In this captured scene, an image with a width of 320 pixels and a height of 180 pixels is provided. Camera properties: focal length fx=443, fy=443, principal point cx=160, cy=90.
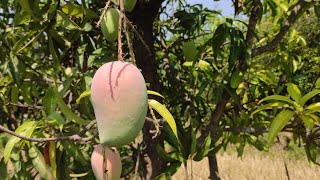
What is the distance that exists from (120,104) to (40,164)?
A: 50 centimetres

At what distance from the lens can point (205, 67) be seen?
1436 mm

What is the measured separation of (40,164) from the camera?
0.90 metres

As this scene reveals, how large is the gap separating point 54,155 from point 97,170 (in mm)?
312

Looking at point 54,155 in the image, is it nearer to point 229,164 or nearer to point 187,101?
point 187,101

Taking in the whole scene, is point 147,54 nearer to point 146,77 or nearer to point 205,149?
point 146,77

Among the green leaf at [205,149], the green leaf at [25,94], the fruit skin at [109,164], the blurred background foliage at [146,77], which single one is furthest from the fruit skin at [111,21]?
the green leaf at [25,94]

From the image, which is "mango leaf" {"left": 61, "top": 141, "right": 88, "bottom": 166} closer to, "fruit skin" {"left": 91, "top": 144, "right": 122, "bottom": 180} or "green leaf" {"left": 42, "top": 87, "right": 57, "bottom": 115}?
"green leaf" {"left": 42, "top": 87, "right": 57, "bottom": 115}

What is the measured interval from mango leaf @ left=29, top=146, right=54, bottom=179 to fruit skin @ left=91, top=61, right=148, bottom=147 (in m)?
0.46

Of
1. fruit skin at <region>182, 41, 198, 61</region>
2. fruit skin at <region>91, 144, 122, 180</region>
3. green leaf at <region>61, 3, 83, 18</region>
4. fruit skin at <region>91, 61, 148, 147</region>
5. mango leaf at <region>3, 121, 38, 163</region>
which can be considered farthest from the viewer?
fruit skin at <region>182, 41, 198, 61</region>

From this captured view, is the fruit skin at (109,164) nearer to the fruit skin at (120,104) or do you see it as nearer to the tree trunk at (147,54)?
the fruit skin at (120,104)

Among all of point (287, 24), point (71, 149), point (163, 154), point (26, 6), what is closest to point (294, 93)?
point (287, 24)

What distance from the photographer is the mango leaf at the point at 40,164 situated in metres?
0.89

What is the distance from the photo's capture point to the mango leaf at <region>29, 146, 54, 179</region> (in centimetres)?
89

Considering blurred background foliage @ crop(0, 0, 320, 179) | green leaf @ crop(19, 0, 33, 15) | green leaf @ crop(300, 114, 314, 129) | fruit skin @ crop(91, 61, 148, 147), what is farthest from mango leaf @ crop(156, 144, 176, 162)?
fruit skin @ crop(91, 61, 148, 147)
